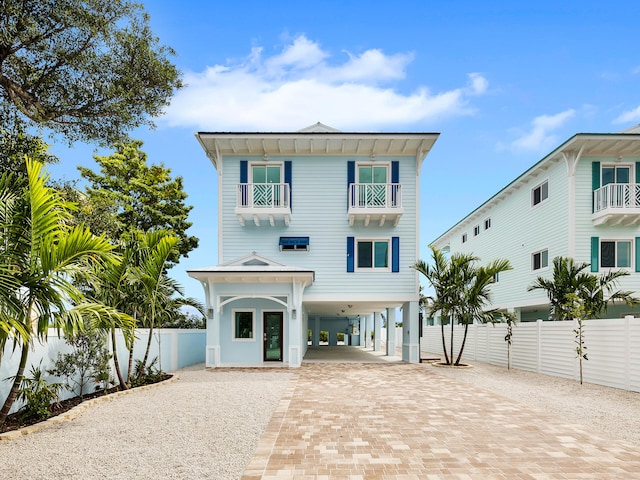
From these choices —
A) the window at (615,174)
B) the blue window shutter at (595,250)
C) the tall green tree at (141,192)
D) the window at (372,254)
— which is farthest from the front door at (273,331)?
the window at (615,174)

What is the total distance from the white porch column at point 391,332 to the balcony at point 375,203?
20.9 feet

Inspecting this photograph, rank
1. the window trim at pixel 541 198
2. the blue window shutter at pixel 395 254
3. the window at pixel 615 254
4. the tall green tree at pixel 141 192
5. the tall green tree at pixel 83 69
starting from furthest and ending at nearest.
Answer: the tall green tree at pixel 141 192 → the window trim at pixel 541 198 → the blue window shutter at pixel 395 254 → the window at pixel 615 254 → the tall green tree at pixel 83 69

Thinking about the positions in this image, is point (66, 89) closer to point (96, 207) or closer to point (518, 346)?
point (96, 207)

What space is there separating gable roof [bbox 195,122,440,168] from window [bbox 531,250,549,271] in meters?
6.58

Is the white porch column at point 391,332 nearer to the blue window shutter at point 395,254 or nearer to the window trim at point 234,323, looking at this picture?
the blue window shutter at point 395,254

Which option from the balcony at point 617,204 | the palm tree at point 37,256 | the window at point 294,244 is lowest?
the palm tree at point 37,256

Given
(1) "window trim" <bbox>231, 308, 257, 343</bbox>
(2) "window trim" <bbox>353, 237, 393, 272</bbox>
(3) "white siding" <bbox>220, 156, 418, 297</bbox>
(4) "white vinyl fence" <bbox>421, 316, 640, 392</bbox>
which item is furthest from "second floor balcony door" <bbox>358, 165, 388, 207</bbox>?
(4) "white vinyl fence" <bbox>421, 316, 640, 392</bbox>

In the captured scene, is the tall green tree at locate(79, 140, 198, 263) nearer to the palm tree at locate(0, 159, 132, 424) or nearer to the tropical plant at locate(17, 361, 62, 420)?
the tropical plant at locate(17, 361, 62, 420)

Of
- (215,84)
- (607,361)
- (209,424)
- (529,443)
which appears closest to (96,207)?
(215,84)

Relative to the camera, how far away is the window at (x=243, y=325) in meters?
16.6

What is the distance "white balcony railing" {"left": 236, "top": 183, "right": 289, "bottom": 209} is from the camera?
17469 mm

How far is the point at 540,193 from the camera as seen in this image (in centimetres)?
1931

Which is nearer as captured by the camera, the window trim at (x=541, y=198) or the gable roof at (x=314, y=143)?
the gable roof at (x=314, y=143)

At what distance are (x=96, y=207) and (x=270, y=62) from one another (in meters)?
8.72
